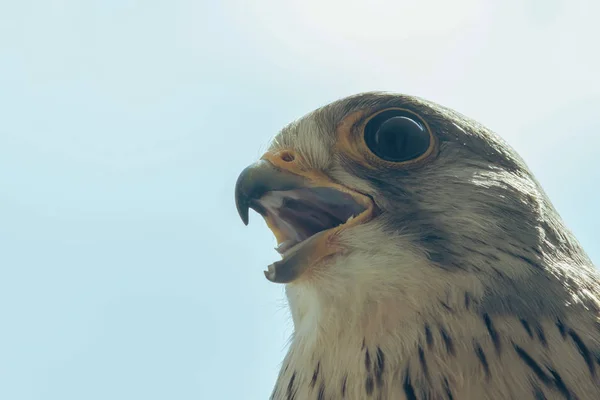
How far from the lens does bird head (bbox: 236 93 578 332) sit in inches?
122

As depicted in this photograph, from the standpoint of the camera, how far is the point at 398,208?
3289 mm

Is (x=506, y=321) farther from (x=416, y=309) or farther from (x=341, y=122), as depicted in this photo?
(x=341, y=122)

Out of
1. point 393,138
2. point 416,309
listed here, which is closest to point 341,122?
point 393,138

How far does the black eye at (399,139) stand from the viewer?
138 inches

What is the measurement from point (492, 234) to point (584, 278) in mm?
491

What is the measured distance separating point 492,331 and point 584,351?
0.38 metres

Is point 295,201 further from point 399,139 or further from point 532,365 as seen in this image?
point 532,365

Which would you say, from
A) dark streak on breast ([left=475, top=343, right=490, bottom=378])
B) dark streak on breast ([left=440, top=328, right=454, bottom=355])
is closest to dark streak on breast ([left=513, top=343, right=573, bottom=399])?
dark streak on breast ([left=475, top=343, right=490, bottom=378])

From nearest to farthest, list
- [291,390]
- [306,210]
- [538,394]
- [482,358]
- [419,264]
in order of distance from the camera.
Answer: [538,394] → [482,358] → [419,264] → [291,390] → [306,210]

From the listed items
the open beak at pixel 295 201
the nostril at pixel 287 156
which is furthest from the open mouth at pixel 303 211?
the nostril at pixel 287 156

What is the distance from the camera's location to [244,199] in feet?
11.2

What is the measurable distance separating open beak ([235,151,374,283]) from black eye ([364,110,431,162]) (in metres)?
0.31

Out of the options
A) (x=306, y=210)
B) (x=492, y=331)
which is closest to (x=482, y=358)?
(x=492, y=331)

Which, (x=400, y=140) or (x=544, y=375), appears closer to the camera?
(x=544, y=375)
